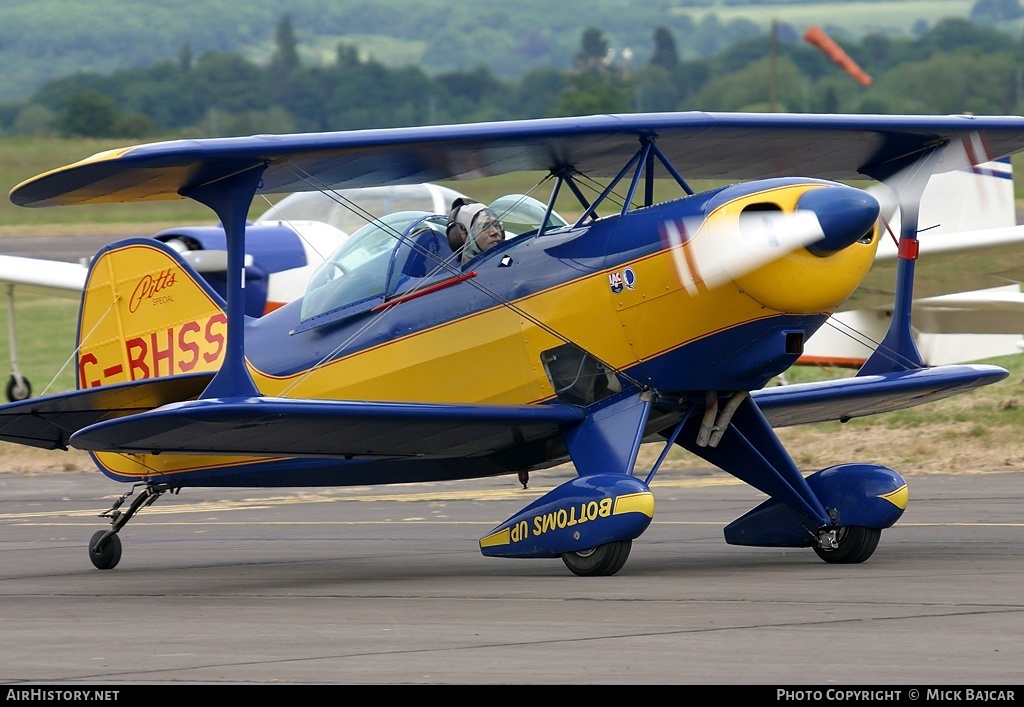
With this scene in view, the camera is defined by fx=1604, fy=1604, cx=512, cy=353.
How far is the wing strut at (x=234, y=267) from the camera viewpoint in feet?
28.8

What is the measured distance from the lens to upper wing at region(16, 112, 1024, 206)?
8.98 metres

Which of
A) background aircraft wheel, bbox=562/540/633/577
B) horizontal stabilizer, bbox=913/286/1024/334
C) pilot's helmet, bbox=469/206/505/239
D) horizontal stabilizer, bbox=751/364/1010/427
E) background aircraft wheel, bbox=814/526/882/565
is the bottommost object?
horizontal stabilizer, bbox=913/286/1024/334

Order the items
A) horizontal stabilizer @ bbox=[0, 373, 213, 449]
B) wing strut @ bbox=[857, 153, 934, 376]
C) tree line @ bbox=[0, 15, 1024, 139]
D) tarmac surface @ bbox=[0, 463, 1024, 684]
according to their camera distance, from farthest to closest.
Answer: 1. tree line @ bbox=[0, 15, 1024, 139]
2. wing strut @ bbox=[857, 153, 934, 376]
3. horizontal stabilizer @ bbox=[0, 373, 213, 449]
4. tarmac surface @ bbox=[0, 463, 1024, 684]

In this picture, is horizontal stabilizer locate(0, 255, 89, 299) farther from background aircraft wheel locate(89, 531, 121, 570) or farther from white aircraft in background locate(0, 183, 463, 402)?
background aircraft wheel locate(89, 531, 121, 570)

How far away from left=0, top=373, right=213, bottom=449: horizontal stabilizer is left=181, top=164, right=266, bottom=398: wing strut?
3.92 ft

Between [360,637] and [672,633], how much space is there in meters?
1.35

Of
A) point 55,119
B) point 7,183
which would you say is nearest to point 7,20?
point 55,119

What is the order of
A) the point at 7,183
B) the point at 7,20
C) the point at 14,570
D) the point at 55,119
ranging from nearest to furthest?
the point at 14,570, the point at 7,183, the point at 55,119, the point at 7,20

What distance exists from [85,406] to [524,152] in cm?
319

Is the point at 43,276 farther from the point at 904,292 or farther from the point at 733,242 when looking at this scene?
the point at 733,242

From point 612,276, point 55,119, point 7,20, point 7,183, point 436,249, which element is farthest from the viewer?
point 7,20

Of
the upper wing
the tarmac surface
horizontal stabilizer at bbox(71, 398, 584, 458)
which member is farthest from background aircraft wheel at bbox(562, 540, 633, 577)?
the upper wing

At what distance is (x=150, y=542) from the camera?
12.5m

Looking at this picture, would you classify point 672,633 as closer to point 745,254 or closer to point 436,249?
point 745,254
